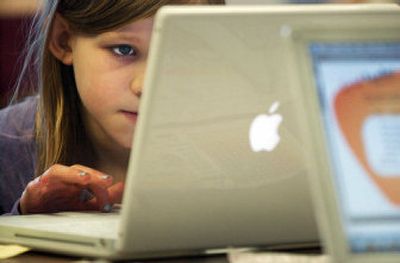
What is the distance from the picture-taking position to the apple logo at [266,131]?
0.85 m

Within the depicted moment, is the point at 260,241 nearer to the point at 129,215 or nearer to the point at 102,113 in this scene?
the point at 129,215

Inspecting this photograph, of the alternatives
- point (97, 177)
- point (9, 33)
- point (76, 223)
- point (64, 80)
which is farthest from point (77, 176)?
point (9, 33)

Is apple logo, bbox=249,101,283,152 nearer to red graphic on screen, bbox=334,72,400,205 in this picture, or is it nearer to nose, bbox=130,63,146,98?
red graphic on screen, bbox=334,72,400,205

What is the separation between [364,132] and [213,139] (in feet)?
0.58

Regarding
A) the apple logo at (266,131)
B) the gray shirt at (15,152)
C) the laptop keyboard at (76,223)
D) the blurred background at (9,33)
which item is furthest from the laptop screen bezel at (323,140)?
the blurred background at (9,33)

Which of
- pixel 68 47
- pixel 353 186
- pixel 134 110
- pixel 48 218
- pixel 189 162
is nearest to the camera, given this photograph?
pixel 353 186

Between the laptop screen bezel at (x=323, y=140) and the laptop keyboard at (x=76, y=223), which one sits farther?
the laptop keyboard at (x=76, y=223)

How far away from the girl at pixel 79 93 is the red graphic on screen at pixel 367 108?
791mm

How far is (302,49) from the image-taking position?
2.47 ft

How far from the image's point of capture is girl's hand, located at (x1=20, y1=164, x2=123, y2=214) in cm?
120

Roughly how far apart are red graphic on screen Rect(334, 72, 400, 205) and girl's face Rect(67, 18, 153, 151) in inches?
34.3

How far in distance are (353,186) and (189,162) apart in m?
0.20

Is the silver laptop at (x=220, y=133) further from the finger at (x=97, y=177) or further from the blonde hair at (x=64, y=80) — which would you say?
the blonde hair at (x=64, y=80)

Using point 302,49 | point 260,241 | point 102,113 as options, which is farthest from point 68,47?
point 302,49
